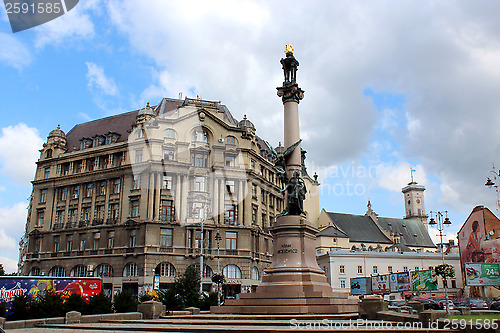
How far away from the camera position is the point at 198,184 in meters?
53.2

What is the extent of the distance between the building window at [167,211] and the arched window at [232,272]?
8.27 m

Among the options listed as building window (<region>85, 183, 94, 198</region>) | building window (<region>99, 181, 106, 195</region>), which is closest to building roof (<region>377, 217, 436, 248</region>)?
building window (<region>99, 181, 106, 195</region>)

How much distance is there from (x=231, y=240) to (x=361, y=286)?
65.6ft

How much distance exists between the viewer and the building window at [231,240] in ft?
172

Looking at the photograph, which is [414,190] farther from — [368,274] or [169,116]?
[169,116]

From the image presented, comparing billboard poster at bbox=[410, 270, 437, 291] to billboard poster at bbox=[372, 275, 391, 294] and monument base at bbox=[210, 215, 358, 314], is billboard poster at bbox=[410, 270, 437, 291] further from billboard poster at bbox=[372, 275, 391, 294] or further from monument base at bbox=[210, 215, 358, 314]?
monument base at bbox=[210, 215, 358, 314]

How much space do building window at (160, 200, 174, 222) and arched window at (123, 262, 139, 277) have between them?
5.90m

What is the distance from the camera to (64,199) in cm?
5881

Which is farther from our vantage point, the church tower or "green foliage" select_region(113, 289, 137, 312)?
the church tower

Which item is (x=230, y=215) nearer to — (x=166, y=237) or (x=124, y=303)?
(x=166, y=237)

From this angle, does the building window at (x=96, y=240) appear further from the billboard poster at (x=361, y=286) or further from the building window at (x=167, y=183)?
the billboard poster at (x=361, y=286)

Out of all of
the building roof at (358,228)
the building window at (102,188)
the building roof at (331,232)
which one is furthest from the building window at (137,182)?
the building roof at (358,228)

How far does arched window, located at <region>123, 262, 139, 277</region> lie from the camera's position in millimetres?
49250

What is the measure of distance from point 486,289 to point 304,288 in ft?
154
